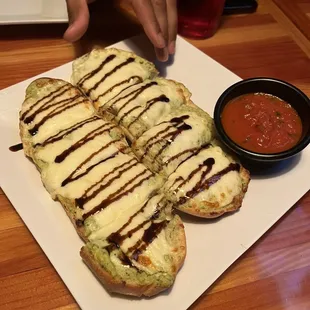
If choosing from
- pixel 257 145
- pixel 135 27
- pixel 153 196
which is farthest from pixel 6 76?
pixel 257 145

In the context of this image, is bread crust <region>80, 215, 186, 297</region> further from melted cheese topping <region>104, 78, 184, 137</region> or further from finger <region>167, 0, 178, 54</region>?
finger <region>167, 0, 178, 54</region>

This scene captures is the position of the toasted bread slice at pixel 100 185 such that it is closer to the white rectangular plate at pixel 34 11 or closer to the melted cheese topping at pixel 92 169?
the melted cheese topping at pixel 92 169

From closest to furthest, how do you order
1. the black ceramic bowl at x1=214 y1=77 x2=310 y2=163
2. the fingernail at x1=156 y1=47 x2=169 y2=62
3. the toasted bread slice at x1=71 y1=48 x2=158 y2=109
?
the black ceramic bowl at x1=214 y1=77 x2=310 y2=163 < the toasted bread slice at x1=71 y1=48 x2=158 y2=109 < the fingernail at x1=156 y1=47 x2=169 y2=62

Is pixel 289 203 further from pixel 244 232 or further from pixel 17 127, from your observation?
pixel 17 127

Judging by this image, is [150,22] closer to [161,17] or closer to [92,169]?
[161,17]

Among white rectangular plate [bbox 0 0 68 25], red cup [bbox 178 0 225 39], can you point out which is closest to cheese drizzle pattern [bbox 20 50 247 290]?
white rectangular plate [bbox 0 0 68 25]

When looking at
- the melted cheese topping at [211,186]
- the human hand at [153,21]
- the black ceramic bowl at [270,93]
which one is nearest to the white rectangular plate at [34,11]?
the human hand at [153,21]

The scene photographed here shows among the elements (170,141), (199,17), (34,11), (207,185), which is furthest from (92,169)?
(199,17)
